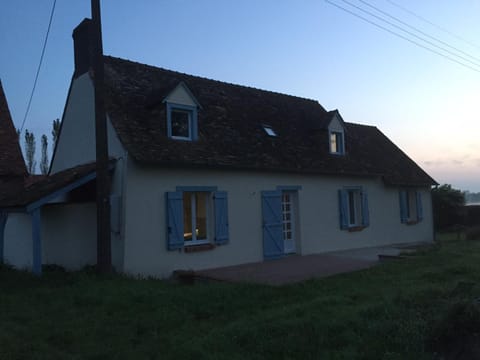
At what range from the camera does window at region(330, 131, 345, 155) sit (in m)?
16.1

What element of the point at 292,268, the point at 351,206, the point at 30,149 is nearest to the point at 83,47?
the point at 292,268

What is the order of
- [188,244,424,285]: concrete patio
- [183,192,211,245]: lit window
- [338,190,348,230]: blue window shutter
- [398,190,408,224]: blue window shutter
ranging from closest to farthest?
[188,244,424,285]: concrete patio, [183,192,211,245]: lit window, [338,190,348,230]: blue window shutter, [398,190,408,224]: blue window shutter

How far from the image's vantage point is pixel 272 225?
12.7 meters

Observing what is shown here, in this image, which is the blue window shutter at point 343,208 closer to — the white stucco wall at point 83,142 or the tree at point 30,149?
the white stucco wall at point 83,142

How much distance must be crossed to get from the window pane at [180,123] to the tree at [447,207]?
1671 cm

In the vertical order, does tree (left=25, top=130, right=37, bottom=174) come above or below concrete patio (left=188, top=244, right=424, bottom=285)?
above

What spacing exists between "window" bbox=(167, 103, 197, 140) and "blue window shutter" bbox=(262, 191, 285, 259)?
2.72 metres

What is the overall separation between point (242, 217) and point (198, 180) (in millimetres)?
1732

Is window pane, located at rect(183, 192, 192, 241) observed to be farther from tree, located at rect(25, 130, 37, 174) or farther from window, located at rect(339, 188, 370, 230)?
tree, located at rect(25, 130, 37, 174)

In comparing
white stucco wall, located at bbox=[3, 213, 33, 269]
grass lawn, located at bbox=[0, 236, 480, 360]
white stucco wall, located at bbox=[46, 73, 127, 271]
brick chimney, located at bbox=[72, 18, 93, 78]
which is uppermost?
brick chimney, located at bbox=[72, 18, 93, 78]

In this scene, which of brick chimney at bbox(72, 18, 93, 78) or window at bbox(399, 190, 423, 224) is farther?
window at bbox(399, 190, 423, 224)

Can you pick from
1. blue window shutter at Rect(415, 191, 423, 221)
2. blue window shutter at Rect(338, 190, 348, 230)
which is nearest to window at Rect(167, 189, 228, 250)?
blue window shutter at Rect(338, 190, 348, 230)

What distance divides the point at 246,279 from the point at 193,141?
13.7 ft

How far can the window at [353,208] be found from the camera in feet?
49.2
